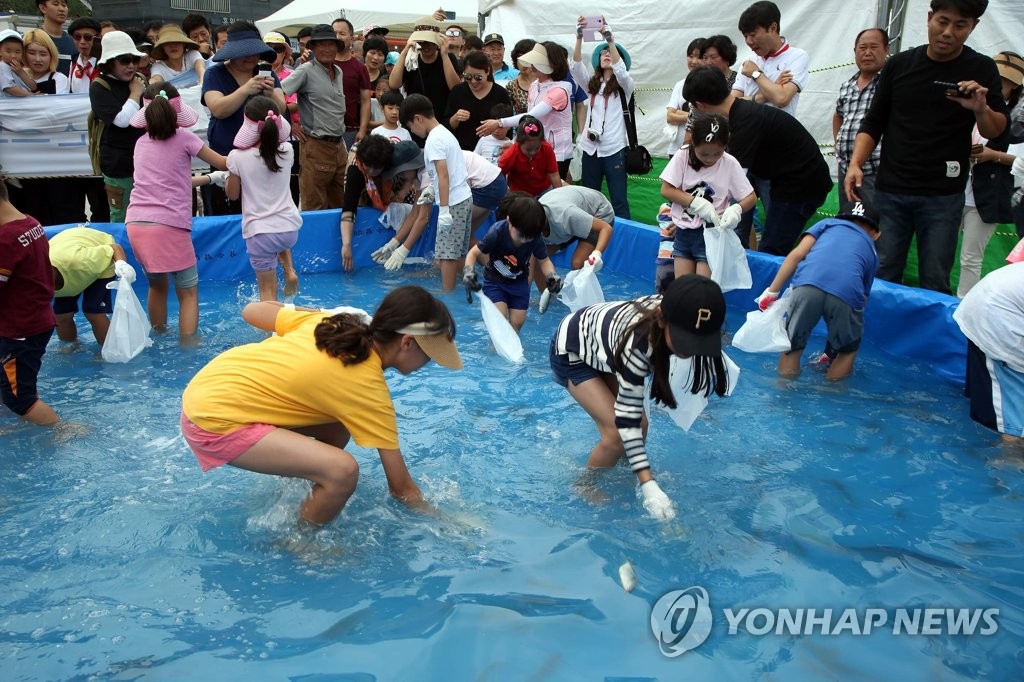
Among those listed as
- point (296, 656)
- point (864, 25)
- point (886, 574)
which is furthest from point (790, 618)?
point (864, 25)

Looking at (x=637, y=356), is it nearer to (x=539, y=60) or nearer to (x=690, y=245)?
(x=690, y=245)

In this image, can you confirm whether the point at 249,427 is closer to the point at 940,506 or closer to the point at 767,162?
the point at 940,506

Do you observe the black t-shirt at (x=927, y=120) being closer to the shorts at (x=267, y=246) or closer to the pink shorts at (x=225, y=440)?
the shorts at (x=267, y=246)

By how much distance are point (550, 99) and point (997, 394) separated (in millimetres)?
4658

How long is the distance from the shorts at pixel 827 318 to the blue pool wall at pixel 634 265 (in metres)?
0.69

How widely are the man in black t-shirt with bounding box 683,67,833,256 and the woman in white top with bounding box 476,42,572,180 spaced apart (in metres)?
2.18

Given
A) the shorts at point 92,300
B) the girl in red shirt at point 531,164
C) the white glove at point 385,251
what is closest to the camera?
the shorts at point 92,300

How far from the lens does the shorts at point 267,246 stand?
19.4 feet

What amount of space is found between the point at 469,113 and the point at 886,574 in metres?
5.78

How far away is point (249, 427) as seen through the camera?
122 inches

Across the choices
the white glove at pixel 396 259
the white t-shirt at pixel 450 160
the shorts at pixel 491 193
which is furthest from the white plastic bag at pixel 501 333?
the shorts at pixel 491 193

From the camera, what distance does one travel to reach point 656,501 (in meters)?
3.25

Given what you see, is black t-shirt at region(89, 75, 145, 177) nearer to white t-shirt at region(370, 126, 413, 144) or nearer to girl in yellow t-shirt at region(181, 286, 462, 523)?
white t-shirt at region(370, 126, 413, 144)

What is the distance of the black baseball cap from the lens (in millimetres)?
2900
